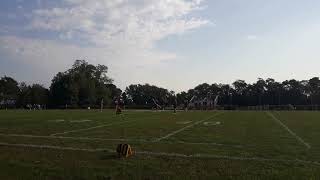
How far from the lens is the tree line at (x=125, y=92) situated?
5955 inches

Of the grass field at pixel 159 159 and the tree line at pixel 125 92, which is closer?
the grass field at pixel 159 159

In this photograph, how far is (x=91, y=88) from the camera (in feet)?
504

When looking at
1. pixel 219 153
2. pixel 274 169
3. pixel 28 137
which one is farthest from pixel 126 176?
pixel 28 137

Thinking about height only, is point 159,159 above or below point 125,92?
below

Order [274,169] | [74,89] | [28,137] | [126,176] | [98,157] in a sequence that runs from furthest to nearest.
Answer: [74,89] → [28,137] → [98,157] → [274,169] → [126,176]

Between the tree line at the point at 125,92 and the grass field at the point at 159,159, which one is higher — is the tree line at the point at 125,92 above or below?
above

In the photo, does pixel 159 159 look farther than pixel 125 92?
No

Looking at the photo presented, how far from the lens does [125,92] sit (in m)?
186

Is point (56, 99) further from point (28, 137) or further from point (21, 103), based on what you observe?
point (28, 137)

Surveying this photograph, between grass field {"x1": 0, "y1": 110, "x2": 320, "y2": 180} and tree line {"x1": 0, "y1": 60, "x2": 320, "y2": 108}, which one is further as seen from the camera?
tree line {"x1": 0, "y1": 60, "x2": 320, "y2": 108}

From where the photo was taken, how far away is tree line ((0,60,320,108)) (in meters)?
151

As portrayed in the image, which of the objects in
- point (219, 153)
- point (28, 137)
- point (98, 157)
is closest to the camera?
point (98, 157)

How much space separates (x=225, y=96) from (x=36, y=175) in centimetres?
18200

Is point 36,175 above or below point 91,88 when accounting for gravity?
below
